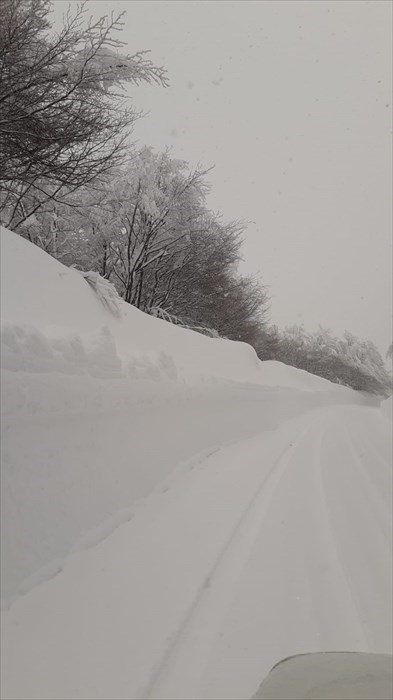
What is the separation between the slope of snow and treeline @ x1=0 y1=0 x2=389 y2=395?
104 inches

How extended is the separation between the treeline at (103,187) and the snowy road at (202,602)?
5176 mm

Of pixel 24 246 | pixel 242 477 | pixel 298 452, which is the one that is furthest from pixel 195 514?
pixel 298 452

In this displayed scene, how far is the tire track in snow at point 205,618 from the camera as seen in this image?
5.56 feet

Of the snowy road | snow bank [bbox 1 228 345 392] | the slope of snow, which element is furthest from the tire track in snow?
snow bank [bbox 1 228 345 392]

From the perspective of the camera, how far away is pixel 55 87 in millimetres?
6152

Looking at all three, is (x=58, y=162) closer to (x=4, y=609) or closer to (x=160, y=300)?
(x=4, y=609)

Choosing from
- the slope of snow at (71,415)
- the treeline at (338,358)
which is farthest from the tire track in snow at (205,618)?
the treeline at (338,358)

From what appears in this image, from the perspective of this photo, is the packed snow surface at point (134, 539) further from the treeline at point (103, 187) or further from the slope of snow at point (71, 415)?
the treeline at point (103, 187)

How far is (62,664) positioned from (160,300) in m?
13.4

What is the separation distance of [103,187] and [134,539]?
1055 cm

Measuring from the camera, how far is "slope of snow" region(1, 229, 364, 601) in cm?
222

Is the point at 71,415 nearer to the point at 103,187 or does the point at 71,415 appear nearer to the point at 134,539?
the point at 134,539

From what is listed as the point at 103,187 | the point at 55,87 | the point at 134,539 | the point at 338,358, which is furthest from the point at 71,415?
the point at 338,358

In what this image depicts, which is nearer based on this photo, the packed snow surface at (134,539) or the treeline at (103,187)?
the packed snow surface at (134,539)
